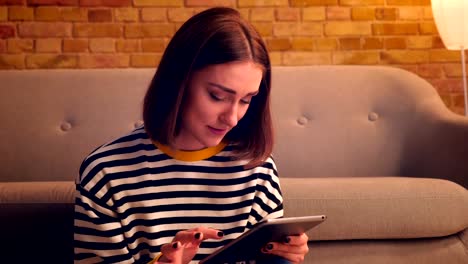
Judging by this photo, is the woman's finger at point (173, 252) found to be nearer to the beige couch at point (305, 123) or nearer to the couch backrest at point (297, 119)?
the beige couch at point (305, 123)

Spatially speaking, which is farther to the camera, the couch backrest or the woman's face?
the couch backrest

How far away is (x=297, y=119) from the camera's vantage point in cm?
222

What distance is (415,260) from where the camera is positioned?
1517mm

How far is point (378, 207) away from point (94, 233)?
2.60 ft

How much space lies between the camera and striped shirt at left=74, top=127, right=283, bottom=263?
99cm

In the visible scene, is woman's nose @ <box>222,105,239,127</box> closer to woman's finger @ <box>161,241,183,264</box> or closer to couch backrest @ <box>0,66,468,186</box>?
Answer: woman's finger @ <box>161,241,183,264</box>

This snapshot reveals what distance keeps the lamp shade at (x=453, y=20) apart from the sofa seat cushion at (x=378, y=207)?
1.07 m

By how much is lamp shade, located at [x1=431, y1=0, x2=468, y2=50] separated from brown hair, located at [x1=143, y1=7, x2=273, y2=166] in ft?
5.19

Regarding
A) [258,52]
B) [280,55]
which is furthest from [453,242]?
[280,55]

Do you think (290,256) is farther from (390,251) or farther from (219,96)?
(390,251)

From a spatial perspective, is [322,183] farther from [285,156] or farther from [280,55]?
[280,55]

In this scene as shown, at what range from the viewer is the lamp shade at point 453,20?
2344mm

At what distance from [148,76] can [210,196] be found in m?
1.22

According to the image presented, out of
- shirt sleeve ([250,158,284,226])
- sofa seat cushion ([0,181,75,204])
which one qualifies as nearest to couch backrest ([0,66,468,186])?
sofa seat cushion ([0,181,75,204])
